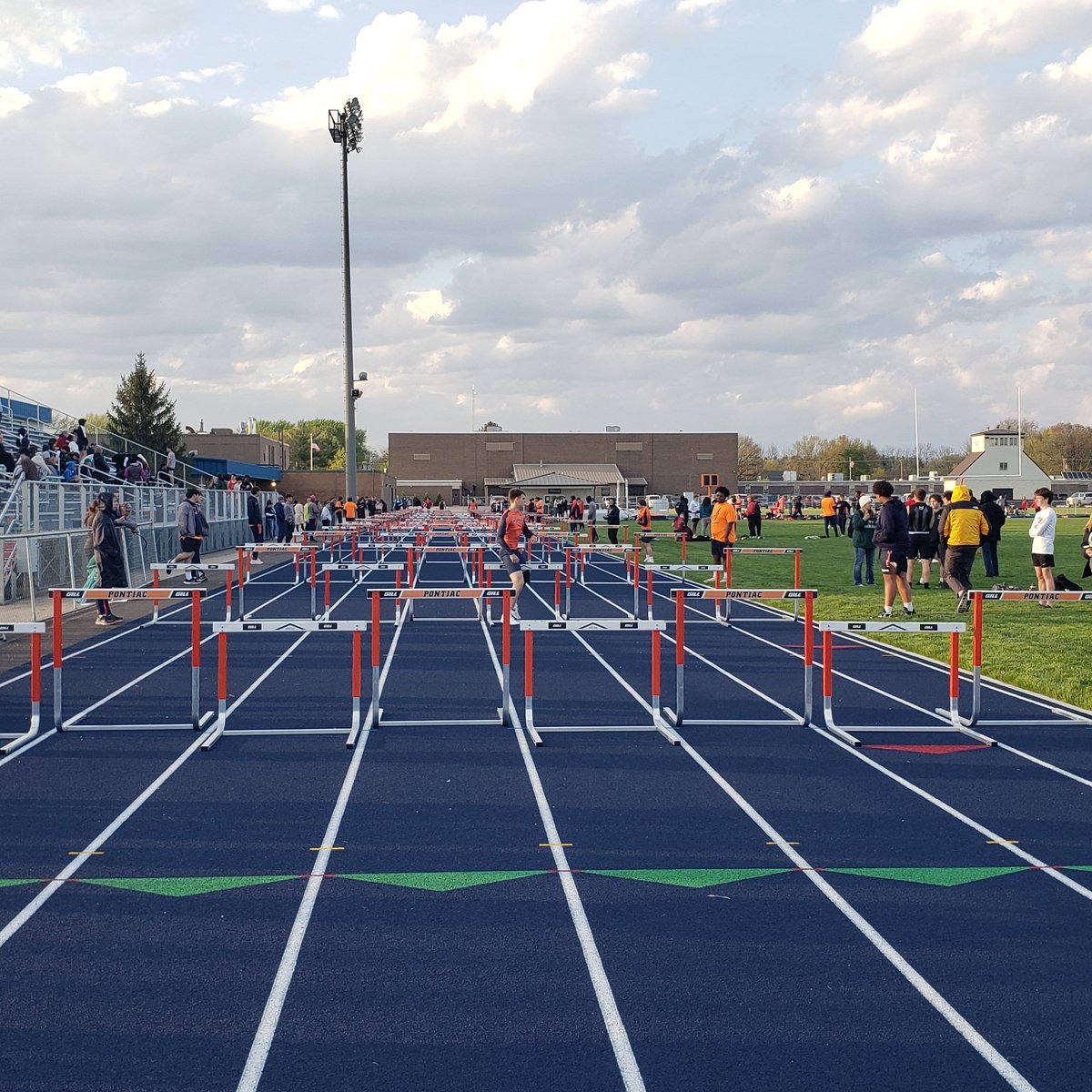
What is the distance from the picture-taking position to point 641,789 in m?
8.17

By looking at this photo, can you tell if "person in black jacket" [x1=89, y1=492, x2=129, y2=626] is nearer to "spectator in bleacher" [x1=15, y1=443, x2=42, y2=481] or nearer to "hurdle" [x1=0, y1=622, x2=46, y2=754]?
"spectator in bleacher" [x1=15, y1=443, x2=42, y2=481]

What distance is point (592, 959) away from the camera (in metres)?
5.25

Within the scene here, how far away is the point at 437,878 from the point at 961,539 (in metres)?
13.7

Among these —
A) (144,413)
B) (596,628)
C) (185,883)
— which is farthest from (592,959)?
(144,413)

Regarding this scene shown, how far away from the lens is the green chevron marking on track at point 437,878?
619cm

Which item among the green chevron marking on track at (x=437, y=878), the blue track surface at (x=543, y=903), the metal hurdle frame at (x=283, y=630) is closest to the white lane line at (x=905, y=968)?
the blue track surface at (x=543, y=903)

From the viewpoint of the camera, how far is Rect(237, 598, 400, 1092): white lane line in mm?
4273

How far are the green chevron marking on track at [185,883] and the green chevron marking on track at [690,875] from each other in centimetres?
169

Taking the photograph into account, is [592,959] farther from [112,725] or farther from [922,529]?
[922,529]

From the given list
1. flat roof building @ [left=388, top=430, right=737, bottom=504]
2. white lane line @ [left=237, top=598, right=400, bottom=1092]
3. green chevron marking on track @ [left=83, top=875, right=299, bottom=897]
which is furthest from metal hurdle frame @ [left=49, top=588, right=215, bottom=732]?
flat roof building @ [left=388, top=430, right=737, bottom=504]

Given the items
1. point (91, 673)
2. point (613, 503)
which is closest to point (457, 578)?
point (613, 503)

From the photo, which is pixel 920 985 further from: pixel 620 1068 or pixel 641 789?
pixel 641 789

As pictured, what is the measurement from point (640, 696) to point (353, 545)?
2278cm

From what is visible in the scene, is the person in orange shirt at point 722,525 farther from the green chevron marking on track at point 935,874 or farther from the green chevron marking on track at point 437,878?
the green chevron marking on track at point 437,878
